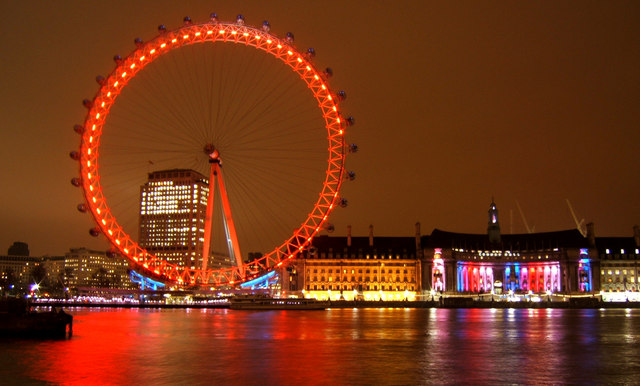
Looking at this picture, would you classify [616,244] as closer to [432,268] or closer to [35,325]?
[432,268]

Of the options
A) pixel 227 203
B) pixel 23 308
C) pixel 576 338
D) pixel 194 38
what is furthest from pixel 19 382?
pixel 227 203

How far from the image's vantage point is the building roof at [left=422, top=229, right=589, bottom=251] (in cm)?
17250

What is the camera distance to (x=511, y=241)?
183 metres

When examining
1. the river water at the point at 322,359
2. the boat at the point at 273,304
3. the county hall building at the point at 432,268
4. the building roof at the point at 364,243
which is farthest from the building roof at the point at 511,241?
the river water at the point at 322,359

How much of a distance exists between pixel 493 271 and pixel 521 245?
10.9m

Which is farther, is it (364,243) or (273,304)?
(364,243)

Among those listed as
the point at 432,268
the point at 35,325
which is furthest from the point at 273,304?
the point at 35,325

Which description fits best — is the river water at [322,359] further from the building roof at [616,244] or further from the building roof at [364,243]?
the building roof at [616,244]

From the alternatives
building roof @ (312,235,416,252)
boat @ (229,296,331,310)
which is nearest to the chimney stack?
building roof @ (312,235,416,252)

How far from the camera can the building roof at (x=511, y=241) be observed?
566ft

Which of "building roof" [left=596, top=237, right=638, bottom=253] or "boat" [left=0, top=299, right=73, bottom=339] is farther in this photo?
"building roof" [left=596, top=237, right=638, bottom=253]

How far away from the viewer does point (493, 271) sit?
177625mm

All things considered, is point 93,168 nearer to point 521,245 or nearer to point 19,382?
point 19,382

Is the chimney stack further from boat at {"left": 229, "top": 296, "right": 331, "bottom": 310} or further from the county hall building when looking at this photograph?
boat at {"left": 229, "top": 296, "right": 331, "bottom": 310}
